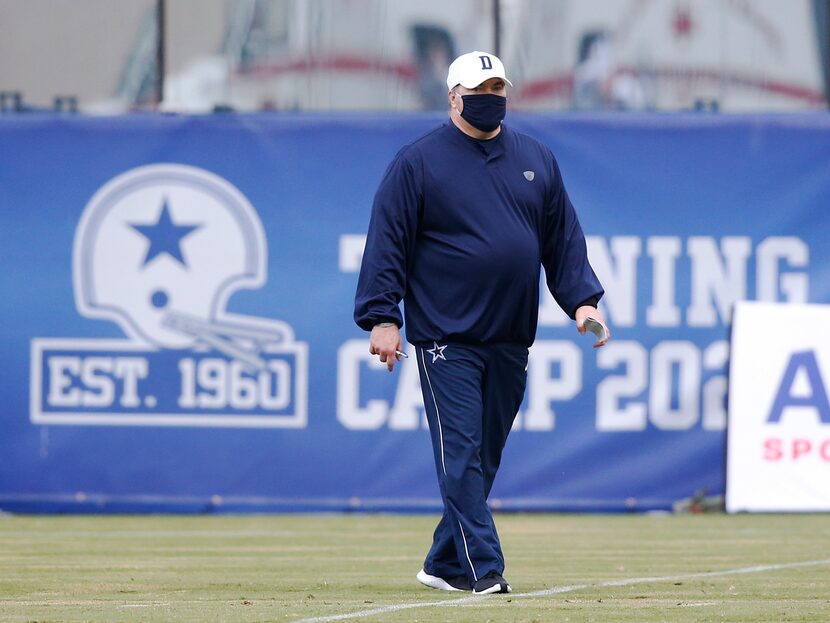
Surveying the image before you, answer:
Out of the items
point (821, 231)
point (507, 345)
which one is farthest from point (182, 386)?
point (507, 345)

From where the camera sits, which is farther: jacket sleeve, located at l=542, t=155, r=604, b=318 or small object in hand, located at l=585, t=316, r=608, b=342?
jacket sleeve, located at l=542, t=155, r=604, b=318

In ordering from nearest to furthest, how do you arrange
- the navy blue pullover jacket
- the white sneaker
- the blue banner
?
the navy blue pullover jacket < the white sneaker < the blue banner

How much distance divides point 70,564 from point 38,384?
4.09 m

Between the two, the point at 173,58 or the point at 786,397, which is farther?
the point at 173,58

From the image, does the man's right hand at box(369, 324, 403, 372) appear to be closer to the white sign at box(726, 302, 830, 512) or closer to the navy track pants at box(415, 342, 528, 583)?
the navy track pants at box(415, 342, 528, 583)

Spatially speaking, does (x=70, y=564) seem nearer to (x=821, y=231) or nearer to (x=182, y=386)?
(x=182, y=386)

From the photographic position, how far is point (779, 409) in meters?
12.1

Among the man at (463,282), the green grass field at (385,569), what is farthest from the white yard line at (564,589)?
the man at (463,282)

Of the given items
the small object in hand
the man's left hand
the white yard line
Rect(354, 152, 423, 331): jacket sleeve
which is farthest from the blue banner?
Rect(354, 152, 423, 331): jacket sleeve

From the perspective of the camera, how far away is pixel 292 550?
30.9 feet

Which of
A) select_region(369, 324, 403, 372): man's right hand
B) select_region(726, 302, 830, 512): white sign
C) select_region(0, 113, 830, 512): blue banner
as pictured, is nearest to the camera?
select_region(369, 324, 403, 372): man's right hand

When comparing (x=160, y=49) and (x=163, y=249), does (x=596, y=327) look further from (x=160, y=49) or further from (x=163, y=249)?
(x=160, y=49)

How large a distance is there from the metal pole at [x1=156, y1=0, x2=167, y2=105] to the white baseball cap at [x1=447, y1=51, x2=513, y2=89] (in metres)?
6.46

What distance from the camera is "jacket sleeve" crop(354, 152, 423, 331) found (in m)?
6.61
